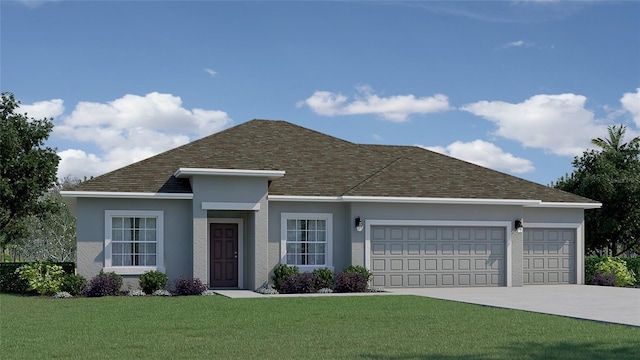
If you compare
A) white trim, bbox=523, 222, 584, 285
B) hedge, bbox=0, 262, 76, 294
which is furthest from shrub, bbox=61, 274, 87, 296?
white trim, bbox=523, 222, 584, 285

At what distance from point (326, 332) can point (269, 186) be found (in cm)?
1200

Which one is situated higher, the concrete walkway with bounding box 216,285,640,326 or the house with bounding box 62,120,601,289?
the house with bounding box 62,120,601,289

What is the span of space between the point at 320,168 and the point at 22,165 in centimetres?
1225

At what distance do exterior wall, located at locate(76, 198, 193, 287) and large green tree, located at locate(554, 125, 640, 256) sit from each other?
20168 millimetres

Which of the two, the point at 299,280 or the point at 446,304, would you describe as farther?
the point at 299,280

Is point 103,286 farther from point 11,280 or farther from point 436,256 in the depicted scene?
point 436,256

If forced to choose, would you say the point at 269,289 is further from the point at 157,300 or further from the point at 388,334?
the point at 388,334

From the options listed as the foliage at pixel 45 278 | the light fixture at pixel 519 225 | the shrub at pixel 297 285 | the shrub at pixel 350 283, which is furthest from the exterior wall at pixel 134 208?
the light fixture at pixel 519 225

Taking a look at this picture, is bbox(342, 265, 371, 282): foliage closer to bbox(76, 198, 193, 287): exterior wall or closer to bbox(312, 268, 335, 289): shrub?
bbox(312, 268, 335, 289): shrub

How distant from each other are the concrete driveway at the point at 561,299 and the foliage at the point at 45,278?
1000cm

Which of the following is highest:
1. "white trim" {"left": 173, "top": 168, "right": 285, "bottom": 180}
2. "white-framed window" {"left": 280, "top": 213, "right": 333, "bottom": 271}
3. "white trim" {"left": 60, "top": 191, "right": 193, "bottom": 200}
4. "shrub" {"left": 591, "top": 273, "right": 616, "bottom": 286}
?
"white trim" {"left": 173, "top": 168, "right": 285, "bottom": 180}

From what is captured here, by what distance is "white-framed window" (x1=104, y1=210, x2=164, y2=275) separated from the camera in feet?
77.6

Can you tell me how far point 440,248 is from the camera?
85.6ft

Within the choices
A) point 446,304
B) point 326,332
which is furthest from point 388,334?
point 446,304
